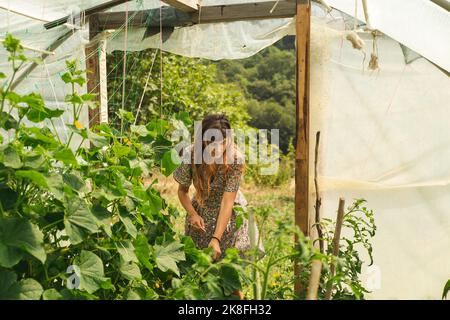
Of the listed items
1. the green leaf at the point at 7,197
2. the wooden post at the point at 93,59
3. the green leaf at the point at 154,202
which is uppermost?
the wooden post at the point at 93,59

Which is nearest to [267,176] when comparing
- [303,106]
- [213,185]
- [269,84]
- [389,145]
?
[269,84]

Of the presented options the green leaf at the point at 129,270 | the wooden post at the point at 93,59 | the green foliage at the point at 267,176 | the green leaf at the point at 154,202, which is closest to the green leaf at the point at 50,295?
the green leaf at the point at 129,270

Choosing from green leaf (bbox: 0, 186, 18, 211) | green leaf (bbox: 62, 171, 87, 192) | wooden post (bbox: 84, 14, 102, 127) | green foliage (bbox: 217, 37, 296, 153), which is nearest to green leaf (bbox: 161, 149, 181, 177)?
green leaf (bbox: 62, 171, 87, 192)

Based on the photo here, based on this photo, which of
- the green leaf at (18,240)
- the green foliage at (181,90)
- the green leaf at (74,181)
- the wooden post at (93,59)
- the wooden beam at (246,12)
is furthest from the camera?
the green foliage at (181,90)

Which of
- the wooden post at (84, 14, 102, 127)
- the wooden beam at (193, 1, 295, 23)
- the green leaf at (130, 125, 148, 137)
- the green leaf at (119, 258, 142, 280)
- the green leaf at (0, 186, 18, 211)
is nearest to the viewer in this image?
the green leaf at (0, 186, 18, 211)

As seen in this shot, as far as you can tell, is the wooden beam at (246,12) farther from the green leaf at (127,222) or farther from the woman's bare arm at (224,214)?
the green leaf at (127,222)

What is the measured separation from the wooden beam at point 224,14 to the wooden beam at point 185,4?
0.16 feet

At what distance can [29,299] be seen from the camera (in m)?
1.58

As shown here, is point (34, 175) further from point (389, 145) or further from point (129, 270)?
point (389, 145)

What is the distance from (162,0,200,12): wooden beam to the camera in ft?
11.4

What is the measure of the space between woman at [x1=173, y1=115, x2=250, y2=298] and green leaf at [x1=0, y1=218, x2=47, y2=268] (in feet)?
4.02

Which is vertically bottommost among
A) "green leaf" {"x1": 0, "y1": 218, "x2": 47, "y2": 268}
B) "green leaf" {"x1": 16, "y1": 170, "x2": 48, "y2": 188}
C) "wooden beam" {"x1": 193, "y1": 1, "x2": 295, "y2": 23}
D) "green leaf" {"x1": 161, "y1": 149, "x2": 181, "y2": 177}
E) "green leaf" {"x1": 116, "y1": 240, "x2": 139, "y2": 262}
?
"green leaf" {"x1": 116, "y1": 240, "x2": 139, "y2": 262}

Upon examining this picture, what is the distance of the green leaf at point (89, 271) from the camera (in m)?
1.71

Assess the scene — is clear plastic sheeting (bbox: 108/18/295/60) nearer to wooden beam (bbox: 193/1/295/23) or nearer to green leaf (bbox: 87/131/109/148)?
wooden beam (bbox: 193/1/295/23)
